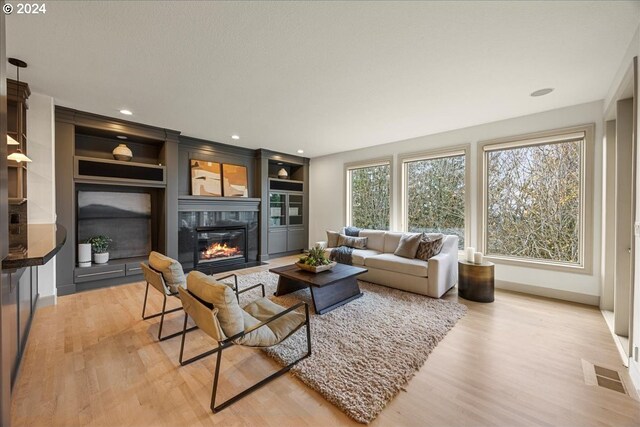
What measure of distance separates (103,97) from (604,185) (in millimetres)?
6126

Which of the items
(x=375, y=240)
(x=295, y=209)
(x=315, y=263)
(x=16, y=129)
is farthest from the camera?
(x=295, y=209)

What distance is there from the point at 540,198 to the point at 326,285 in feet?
11.0

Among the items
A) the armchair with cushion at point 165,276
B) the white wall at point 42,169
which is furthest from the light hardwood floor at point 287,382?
the white wall at point 42,169

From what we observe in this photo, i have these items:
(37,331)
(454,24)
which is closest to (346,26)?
(454,24)

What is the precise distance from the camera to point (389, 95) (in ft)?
9.98

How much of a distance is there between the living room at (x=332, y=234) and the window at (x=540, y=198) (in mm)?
25

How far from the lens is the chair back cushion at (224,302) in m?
1.64

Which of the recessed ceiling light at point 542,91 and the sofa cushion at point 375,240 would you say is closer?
the recessed ceiling light at point 542,91

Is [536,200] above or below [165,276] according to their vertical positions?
above

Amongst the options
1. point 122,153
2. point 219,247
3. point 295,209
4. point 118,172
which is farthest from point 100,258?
point 295,209

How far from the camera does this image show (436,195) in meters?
4.75

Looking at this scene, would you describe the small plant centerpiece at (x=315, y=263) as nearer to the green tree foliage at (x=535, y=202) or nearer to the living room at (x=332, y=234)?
the living room at (x=332, y=234)

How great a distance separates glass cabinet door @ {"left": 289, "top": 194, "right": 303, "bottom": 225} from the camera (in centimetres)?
679

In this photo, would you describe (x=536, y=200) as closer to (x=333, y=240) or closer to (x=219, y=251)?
(x=333, y=240)
